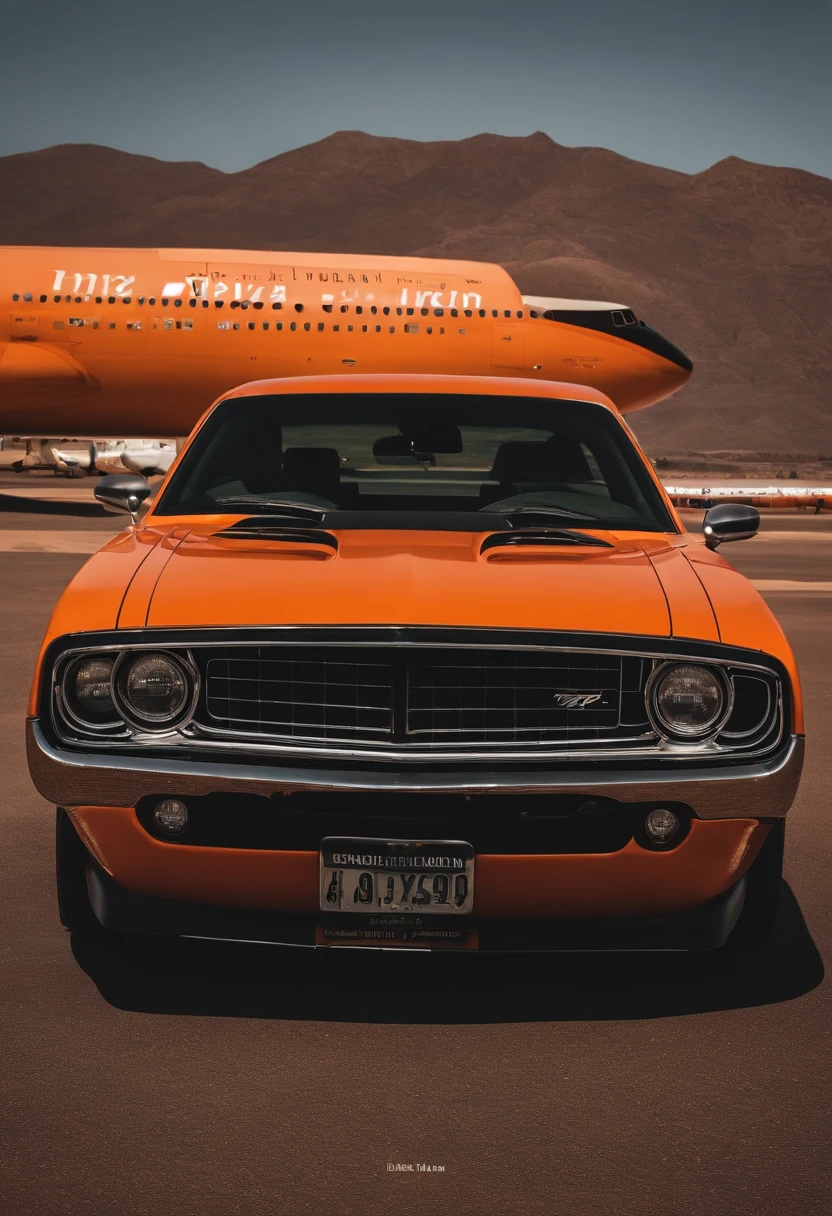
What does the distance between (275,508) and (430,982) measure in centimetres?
158

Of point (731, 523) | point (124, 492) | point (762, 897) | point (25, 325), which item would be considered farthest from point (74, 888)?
point (25, 325)

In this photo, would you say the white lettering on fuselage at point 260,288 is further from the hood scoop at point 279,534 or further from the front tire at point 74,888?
the front tire at point 74,888

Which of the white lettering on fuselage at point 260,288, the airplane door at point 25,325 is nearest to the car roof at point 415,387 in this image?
the airplane door at point 25,325

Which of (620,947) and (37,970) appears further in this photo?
(37,970)

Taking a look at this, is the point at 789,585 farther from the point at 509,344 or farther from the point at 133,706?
the point at 509,344

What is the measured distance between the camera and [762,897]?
393cm

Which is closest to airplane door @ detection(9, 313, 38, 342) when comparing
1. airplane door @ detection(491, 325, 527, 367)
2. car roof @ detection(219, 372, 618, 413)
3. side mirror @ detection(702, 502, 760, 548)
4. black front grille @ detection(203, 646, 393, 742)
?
airplane door @ detection(491, 325, 527, 367)

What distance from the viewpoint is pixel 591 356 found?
102 feet

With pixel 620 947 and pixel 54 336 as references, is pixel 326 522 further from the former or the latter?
pixel 54 336

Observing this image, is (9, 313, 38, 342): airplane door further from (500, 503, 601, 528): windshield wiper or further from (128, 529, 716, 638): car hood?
(128, 529, 716, 638): car hood

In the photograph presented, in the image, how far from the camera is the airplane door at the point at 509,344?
101 ft

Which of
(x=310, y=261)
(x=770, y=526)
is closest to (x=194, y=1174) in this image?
(x=770, y=526)

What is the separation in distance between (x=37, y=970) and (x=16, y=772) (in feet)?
8.27

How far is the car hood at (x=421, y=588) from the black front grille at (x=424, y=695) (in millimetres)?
81
